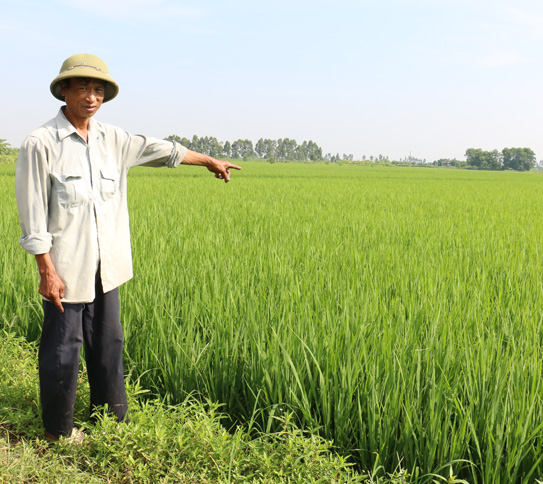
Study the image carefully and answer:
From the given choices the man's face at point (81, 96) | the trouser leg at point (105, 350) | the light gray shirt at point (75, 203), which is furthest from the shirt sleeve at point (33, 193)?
the trouser leg at point (105, 350)

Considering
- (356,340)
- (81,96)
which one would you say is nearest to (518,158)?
(356,340)

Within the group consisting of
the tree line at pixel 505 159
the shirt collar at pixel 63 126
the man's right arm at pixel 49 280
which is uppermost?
the tree line at pixel 505 159

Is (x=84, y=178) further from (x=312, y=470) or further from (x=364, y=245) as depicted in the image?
(x=364, y=245)

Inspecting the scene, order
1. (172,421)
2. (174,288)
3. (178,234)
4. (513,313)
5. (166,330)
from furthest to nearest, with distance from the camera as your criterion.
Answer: (178,234)
(174,288)
(513,313)
(166,330)
(172,421)

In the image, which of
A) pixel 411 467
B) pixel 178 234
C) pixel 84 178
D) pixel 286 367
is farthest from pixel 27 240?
pixel 178 234

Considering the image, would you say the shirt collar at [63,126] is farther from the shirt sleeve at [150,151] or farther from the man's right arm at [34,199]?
the shirt sleeve at [150,151]

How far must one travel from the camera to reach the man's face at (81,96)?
167cm

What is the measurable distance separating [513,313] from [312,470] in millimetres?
1573

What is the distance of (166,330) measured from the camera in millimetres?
2340

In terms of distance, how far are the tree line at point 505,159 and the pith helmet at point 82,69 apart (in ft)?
392

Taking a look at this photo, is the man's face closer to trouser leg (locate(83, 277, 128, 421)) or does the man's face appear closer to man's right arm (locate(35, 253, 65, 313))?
man's right arm (locate(35, 253, 65, 313))

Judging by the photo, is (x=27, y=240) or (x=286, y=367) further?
(x=286, y=367)

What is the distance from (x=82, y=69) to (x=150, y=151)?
0.46m

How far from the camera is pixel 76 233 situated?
1701 mm
